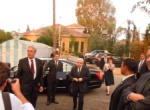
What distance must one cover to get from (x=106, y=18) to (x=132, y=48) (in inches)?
1067

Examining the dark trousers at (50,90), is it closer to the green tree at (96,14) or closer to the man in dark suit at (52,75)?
the man in dark suit at (52,75)

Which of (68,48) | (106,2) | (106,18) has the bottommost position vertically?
(68,48)

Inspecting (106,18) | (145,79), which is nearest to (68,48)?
(106,18)

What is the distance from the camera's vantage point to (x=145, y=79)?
10.2ft

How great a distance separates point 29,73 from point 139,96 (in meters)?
3.85

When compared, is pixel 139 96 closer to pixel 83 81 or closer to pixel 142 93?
pixel 142 93

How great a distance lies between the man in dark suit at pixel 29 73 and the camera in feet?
20.6

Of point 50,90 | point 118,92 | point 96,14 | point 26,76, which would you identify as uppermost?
point 96,14

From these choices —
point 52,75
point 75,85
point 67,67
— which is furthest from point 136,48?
point 75,85

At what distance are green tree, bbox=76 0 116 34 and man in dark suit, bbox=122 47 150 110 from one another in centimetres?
4824

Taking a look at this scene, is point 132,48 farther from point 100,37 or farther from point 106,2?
point 106,2

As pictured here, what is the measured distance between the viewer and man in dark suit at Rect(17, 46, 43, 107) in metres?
6.28

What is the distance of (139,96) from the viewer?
2.91m

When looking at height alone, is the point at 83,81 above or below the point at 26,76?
below
